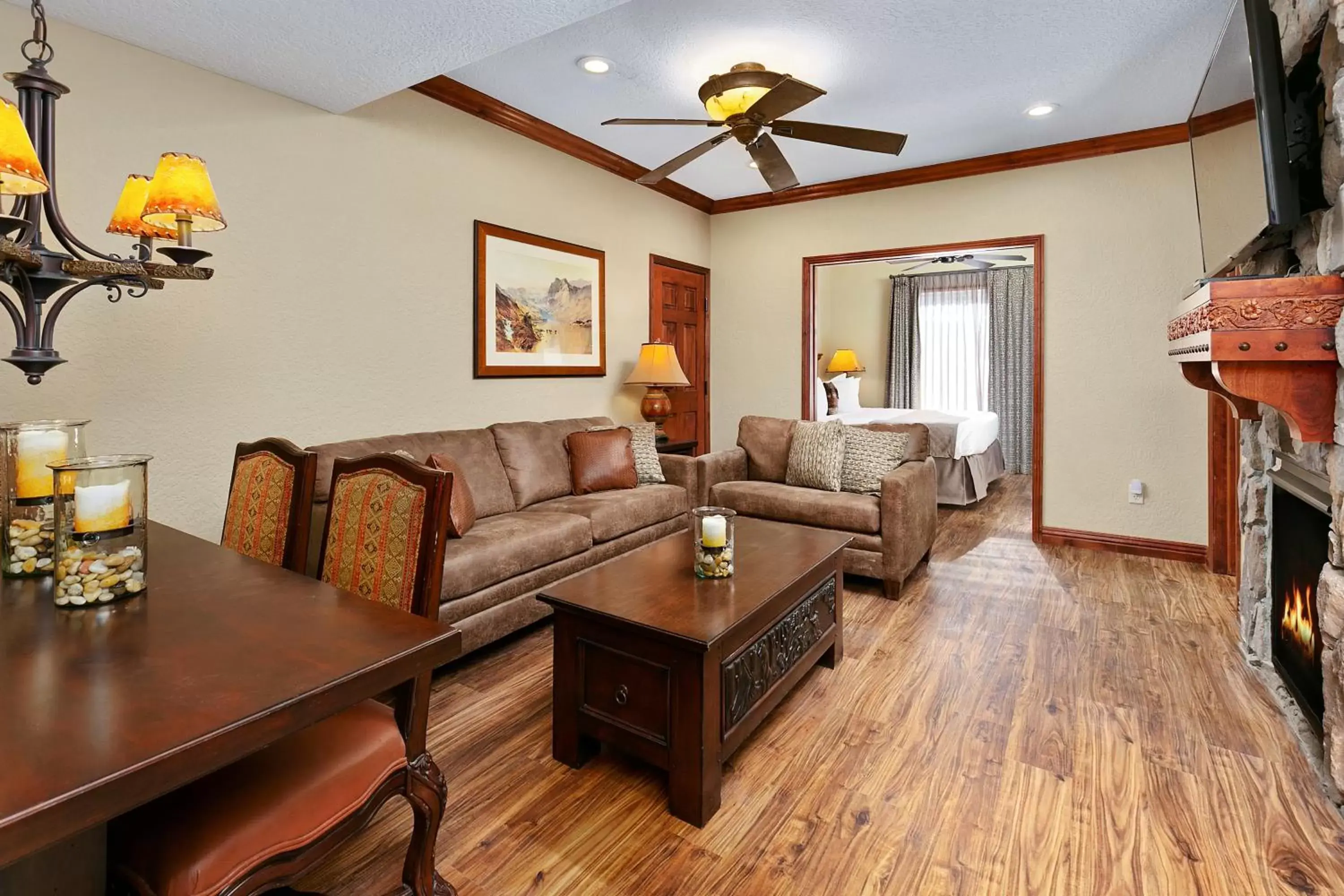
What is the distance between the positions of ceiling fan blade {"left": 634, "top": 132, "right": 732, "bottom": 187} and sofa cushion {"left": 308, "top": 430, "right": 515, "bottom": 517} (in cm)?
156

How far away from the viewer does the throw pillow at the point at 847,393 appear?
7.86m

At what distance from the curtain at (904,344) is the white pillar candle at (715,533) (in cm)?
665

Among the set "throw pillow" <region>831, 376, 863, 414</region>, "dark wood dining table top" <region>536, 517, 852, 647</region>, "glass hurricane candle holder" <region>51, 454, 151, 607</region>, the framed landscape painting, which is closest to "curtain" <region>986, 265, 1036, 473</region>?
"throw pillow" <region>831, 376, 863, 414</region>

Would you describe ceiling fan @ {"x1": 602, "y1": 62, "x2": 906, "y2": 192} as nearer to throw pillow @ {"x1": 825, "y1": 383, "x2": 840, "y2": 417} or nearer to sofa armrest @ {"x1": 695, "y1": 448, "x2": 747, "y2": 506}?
sofa armrest @ {"x1": 695, "y1": 448, "x2": 747, "y2": 506}

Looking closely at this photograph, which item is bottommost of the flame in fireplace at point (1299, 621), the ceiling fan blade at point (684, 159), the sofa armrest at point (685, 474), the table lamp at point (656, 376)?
the flame in fireplace at point (1299, 621)

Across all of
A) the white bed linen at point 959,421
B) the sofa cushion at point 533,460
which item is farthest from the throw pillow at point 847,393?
the sofa cushion at point 533,460

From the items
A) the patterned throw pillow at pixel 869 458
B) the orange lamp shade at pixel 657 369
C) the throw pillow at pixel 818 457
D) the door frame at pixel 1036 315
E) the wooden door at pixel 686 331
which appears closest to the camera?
the patterned throw pillow at pixel 869 458

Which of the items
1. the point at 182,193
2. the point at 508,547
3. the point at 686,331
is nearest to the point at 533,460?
the point at 508,547

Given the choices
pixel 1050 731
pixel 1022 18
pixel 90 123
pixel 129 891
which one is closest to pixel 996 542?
pixel 1050 731

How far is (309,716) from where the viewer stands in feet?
3.03

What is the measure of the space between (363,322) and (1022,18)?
3255 mm

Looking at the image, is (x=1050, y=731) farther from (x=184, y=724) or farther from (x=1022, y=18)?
(x=1022, y=18)

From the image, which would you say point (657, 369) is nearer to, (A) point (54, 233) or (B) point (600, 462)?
(B) point (600, 462)

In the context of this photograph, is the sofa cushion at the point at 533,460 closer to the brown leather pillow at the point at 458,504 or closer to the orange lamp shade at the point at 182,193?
the brown leather pillow at the point at 458,504
